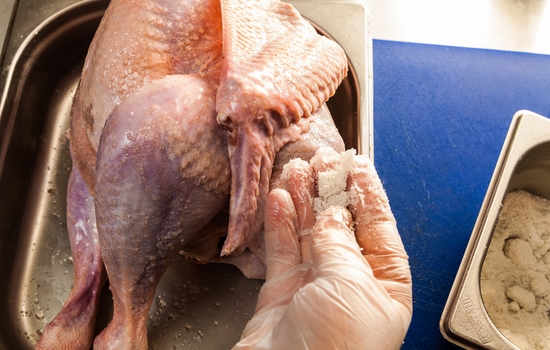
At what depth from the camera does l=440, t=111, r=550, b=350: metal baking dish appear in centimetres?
121

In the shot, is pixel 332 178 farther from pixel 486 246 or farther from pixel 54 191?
pixel 54 191

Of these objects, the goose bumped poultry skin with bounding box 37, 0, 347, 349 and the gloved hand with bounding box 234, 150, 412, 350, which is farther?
the goose bumped poultry skin with bounding box 37, 0, 347, 349

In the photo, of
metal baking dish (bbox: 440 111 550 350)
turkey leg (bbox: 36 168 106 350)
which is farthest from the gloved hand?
turkey leg (bbox: 36 168 106 350)

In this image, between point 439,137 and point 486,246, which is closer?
point 486,246

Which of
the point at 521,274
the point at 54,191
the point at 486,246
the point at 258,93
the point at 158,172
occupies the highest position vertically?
the point at 258,93

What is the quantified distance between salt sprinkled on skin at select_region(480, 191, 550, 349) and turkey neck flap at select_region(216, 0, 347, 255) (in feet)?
2.69

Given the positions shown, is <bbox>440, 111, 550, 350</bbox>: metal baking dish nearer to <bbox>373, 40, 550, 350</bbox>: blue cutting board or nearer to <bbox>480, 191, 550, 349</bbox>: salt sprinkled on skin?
<bbox>480, 191, 550, 349</bbox>: salt sprinkled on skin

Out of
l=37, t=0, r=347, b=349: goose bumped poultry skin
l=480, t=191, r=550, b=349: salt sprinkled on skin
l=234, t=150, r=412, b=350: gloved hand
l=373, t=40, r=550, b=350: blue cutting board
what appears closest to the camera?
l=234, t=150, r=412, b=350: gloved hand

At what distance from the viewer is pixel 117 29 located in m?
1.07

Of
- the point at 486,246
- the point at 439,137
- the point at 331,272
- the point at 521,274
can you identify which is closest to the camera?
the point at 331,272

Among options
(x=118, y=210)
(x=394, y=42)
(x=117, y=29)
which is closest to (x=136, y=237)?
(x=118, y=210)

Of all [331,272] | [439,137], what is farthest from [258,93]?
[439,137]

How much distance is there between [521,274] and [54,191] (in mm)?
1566

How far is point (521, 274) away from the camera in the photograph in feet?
4.64
